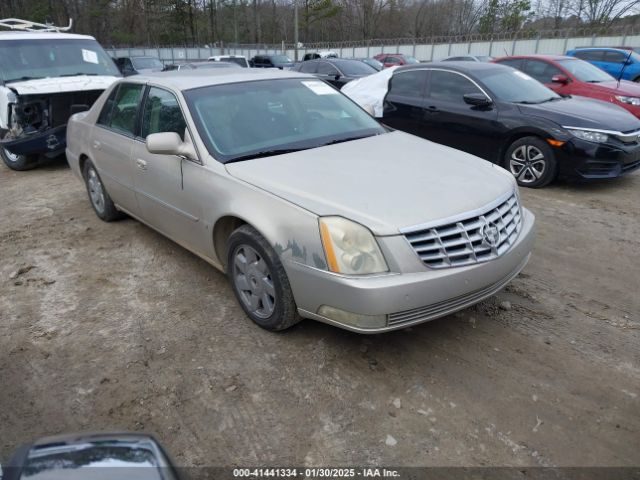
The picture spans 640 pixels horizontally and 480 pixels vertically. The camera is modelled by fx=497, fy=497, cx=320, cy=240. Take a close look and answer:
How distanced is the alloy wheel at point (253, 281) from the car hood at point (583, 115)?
4.61 meters

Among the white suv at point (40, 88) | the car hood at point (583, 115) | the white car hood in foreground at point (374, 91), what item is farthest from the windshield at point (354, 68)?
the car hood at point (583, 115)

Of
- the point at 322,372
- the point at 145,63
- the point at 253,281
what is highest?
the point at 145,63

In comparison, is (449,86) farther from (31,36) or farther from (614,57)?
(614,57)

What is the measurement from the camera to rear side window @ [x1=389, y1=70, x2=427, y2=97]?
7359mm

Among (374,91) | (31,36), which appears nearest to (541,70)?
(374,91)

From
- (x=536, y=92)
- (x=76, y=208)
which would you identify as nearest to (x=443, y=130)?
(x=536, y=92)

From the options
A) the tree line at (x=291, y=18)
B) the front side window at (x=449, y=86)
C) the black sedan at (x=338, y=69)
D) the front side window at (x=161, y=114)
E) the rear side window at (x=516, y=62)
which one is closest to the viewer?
the front side window at (x=161, y=114)

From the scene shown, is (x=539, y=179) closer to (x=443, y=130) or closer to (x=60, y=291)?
(x=443, y=130)

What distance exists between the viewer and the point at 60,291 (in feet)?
13.0

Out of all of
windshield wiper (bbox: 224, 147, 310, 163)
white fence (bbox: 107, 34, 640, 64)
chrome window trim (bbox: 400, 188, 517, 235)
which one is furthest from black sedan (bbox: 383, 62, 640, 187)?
white fence (bbox: 107, 34, 640, 64)

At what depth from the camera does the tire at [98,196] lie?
16.9 ft

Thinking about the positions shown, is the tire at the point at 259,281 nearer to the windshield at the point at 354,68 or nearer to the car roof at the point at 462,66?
the car roof at the point at 462,66

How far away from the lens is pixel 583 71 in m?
9.28

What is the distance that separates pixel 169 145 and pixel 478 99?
14.8 feet
